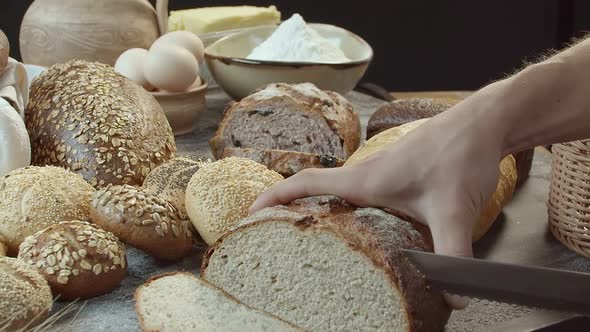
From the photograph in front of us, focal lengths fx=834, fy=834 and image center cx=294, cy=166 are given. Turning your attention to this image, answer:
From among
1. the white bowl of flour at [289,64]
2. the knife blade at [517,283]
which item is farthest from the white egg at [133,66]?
the knife blade at [517,283]

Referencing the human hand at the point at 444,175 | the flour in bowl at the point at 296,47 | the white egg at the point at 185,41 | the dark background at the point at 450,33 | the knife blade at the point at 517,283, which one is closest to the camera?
the knife blade at the point at 517,283

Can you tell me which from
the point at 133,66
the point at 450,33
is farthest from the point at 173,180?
the point at 450,33

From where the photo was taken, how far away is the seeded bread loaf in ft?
7.68

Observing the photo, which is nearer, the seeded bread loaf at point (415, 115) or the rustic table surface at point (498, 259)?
the rustic table surface at point (498, 259)

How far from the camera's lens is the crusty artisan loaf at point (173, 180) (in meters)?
1.90

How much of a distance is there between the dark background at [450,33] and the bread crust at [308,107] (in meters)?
2.38

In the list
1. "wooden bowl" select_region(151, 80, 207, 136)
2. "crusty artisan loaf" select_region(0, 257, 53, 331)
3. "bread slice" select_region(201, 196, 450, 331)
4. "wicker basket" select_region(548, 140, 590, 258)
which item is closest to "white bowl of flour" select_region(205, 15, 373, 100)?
"wooden bowl" select_region(151, 80, 207, 136)

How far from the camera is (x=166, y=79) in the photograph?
259 centimetres

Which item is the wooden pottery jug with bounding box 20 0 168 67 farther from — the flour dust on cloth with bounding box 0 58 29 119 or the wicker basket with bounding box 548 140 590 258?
the wicker basket with bounding box 548 140 590 258

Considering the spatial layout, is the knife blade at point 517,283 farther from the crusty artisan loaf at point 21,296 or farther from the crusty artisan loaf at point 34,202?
the crusty artisan loaf at point 34,202

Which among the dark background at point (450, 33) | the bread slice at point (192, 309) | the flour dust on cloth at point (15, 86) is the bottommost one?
the dark background at point (450, 33)

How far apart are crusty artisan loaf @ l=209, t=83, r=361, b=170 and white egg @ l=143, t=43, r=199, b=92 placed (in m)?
0.26

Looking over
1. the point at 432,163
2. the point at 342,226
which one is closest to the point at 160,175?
the point at 342,226

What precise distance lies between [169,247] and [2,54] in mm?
739
